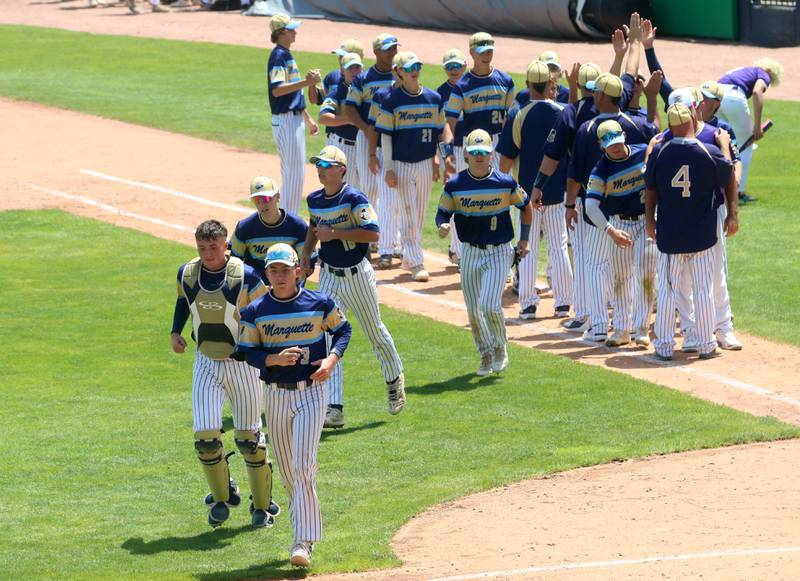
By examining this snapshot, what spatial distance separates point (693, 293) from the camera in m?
13.5

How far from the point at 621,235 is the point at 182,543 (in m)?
5.33

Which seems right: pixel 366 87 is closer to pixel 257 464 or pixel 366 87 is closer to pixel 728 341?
pixel 728 341

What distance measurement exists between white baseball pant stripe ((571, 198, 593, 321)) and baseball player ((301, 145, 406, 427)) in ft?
8.81

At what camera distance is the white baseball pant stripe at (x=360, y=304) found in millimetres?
12039

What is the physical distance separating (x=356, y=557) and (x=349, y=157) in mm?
9198

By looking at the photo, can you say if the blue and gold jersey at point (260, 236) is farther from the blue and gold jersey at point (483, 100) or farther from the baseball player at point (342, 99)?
the baseball player at point (342, 99)

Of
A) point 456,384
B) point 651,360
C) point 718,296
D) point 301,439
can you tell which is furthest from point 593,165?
point 301,439

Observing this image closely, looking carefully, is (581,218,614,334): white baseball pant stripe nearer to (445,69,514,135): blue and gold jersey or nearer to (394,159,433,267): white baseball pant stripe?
(445,69,514,135): blue and gold jersey

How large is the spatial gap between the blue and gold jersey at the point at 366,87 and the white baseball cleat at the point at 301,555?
8.36 meters

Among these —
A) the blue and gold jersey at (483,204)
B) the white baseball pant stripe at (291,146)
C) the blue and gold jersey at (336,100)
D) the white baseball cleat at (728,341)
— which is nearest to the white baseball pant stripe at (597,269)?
the white baseball cleat at (728,341)

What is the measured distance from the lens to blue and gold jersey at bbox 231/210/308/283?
36.8 feet

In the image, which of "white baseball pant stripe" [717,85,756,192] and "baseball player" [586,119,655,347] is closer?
"baseball player" [586,119,655,347]

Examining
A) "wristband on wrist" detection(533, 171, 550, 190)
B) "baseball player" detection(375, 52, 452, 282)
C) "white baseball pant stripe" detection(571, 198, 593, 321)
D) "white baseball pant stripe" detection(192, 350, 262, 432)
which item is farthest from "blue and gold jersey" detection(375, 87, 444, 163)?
"white baseball pant stripe" detection(192, 350, 262, 432)

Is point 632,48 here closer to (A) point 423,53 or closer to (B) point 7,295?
(B) point 7,295
